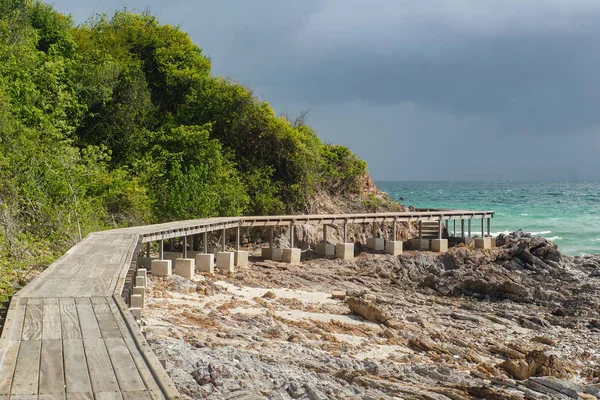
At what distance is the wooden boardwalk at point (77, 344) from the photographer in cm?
461

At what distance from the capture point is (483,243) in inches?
1203

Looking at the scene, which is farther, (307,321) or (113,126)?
(113,126)

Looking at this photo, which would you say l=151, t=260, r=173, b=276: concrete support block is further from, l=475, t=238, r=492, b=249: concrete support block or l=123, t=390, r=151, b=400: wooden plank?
l=475, t=238, r=492, b=249: concrete support block

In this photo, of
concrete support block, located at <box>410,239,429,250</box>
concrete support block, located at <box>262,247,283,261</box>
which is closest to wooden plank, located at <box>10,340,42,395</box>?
concrete support block, located at <box>262,247,283,261</box>

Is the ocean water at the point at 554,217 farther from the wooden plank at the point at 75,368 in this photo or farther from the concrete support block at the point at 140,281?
the wooden plank at the point at 75,368

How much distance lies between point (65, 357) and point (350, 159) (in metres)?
28.2

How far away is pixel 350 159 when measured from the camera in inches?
1299

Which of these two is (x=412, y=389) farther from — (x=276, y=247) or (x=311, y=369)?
(x=276, y=247)

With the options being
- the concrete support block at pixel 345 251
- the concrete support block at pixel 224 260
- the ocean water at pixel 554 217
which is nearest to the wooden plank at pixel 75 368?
the concrete support block at pixel 224 260

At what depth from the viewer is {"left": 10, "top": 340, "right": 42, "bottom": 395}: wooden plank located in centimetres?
456

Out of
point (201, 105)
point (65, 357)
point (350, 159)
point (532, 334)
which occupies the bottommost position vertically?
point (532, 334)

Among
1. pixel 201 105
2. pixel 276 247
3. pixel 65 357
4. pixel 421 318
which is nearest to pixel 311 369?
pixel 65 357

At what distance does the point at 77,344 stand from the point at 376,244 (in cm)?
2283

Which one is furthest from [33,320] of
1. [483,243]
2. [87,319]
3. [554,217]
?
[554,217]
